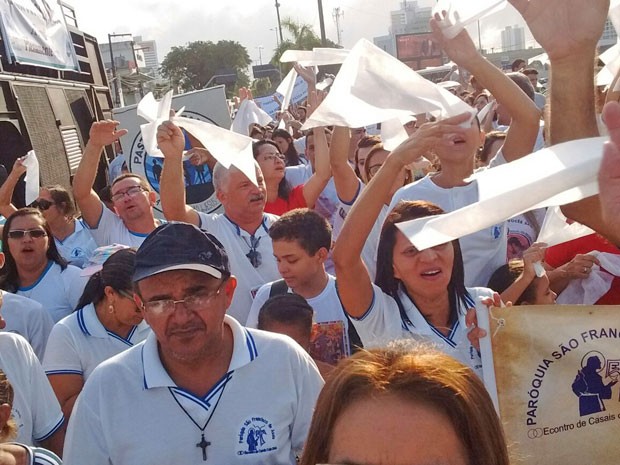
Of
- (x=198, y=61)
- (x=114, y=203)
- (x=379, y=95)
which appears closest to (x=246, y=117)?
(x=114, y=203)

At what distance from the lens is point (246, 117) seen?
7715mm

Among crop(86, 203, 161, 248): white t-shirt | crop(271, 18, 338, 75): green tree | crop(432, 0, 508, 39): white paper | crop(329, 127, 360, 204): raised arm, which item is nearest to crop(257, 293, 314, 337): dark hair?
crop(432, 0, 508, 39): white paper

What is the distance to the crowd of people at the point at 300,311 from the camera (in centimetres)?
146

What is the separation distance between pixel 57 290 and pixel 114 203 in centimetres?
81

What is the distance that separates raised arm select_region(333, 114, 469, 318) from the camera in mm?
2762

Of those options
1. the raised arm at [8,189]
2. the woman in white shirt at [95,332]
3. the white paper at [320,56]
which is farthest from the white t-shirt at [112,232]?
the white paper at [320,56]

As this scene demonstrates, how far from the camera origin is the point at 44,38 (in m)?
9.91

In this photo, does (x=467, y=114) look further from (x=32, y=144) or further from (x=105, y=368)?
(x=32, y=144)

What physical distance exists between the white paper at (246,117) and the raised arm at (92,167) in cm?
257

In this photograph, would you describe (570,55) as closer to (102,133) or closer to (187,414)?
(187,414)

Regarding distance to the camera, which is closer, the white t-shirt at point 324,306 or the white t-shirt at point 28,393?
the white t-shirt at point 28,393

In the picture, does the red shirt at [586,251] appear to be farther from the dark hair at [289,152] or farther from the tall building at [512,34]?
the dark hair at [289,152]

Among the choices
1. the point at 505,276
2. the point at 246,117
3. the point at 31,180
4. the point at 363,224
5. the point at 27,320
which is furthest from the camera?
the point at 246,117

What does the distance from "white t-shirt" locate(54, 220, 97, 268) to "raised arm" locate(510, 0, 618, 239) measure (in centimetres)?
365
